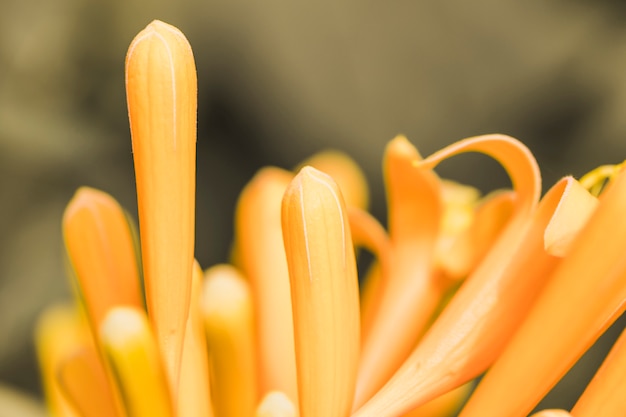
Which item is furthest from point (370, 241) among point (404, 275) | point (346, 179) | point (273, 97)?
point (273, 97)

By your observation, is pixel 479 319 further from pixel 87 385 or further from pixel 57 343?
pixel 57 343

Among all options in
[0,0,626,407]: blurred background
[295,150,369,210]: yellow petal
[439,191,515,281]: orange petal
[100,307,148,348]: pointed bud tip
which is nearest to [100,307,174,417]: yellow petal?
[100,307,148,348]: pointed bud tip

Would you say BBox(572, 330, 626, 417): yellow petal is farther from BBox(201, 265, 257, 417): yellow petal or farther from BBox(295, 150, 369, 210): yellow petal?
BBox(295, 150, 369, 210): yellow petal

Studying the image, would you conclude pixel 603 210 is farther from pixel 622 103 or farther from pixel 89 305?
pixel 622 103

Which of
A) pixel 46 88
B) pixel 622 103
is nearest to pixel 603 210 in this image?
pixel 622 103

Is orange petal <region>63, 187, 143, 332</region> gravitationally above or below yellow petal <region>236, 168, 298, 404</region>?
above

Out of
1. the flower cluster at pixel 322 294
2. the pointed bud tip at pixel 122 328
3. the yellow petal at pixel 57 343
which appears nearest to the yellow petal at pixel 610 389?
the flower cluster at pixel 322 294
